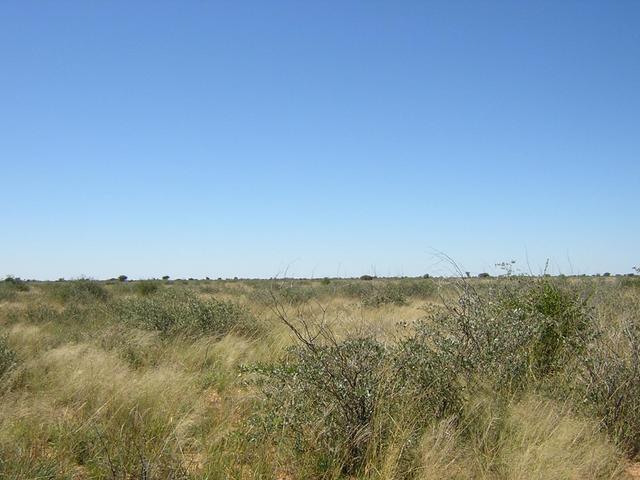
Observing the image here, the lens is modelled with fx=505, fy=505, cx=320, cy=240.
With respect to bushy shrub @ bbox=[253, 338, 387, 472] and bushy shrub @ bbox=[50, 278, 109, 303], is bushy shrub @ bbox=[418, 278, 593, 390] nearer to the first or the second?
bushy shrub @ bbox=[253, 338, 387, 472]

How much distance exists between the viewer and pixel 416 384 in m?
4.37

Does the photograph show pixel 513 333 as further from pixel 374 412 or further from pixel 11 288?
pixel 11 288

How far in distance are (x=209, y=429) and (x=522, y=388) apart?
3.07 metres

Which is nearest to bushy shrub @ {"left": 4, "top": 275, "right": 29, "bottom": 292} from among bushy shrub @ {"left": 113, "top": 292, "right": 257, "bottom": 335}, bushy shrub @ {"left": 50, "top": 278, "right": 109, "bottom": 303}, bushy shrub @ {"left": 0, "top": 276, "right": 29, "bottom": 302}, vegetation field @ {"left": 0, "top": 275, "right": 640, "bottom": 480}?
bushy shrub @ {"left": 0, "top": 276, "right": 29, "bottom": 302}

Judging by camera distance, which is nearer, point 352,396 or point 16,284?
point 352,396

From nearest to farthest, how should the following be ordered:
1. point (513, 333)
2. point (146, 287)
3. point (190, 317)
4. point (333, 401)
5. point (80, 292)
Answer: point (333, 401) < point (513, 333) < point (190, 317) < point (80, 292) < point (146, 287)

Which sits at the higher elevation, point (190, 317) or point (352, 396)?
point (190, 317)

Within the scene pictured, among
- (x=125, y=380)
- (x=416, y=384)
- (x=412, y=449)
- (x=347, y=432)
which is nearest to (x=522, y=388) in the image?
(x=416, y=384)

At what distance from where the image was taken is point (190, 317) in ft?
34.0

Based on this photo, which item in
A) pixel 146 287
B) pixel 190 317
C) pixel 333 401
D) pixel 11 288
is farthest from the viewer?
pixel 11 288

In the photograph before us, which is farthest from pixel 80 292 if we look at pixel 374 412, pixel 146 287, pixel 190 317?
pixel 374 412

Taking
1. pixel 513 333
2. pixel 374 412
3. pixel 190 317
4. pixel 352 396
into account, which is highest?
pixel 513 333

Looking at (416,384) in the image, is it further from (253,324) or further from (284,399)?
(253,324)

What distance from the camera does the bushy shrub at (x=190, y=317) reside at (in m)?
10.1
